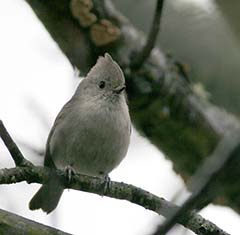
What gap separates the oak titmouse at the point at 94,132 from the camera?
3.75 m

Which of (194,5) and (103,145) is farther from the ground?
(194,5)

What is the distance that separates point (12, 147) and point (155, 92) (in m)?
0.99

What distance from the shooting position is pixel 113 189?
2850mm

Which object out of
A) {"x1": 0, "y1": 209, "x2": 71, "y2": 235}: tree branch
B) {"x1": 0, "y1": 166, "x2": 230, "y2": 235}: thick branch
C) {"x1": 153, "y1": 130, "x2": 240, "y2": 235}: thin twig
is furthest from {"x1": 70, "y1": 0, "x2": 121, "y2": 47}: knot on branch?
{"x1": 153, "y1": 130, "x2": 240, "y2": 235}: thin twig

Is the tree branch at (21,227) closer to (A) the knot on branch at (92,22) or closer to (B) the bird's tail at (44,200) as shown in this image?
(A) the knot on branch at (92,22)

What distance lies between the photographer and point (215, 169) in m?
1.26

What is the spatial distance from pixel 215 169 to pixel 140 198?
4.92 ft

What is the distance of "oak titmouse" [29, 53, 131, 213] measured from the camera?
3.75m

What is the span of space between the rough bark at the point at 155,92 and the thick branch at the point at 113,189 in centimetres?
58

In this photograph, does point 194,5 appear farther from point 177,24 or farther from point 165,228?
point 165,228

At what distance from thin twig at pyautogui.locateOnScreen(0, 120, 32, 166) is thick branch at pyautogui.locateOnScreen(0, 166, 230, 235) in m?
0.03

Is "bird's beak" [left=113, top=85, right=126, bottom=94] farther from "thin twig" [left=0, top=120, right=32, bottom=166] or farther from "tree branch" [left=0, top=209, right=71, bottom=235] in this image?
"tree branch" [left=0, top=209, right=71, bottom=235]

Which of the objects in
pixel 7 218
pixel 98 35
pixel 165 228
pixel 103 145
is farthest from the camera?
pixel 103 145

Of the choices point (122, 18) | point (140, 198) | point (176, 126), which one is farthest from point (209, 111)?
point (140, 198)
